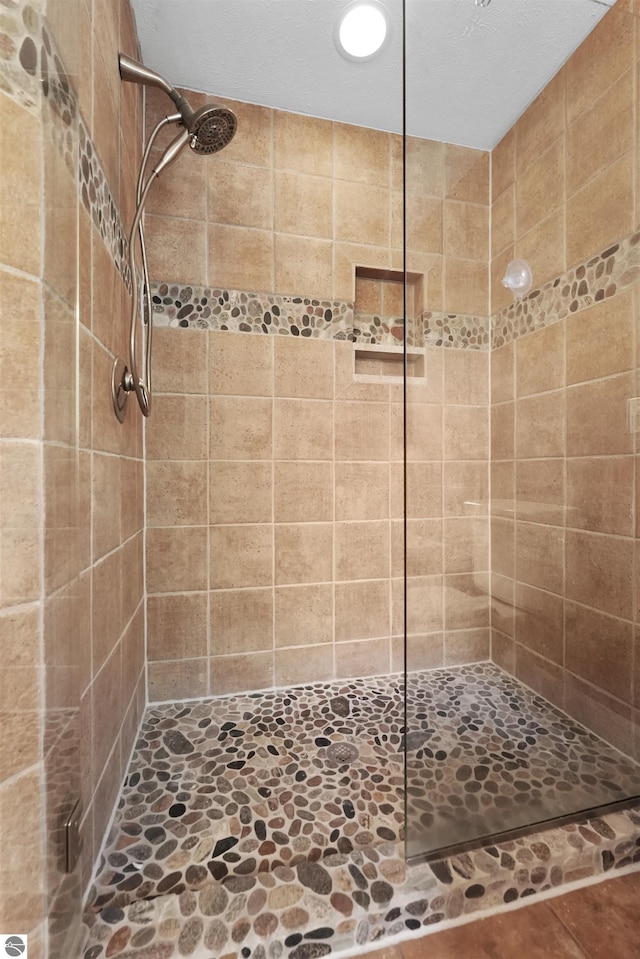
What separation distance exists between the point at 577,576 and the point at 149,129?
181 cm

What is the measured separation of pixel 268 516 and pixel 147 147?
3.43 ft

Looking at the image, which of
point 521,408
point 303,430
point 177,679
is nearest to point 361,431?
point 303,430

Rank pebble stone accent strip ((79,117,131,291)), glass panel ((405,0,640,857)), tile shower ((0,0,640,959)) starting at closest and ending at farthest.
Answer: tile shower ((0,0,640,959)) < pebble stone accent strip ((79,117,131,291)) < glass panel ((405,0,640,857))

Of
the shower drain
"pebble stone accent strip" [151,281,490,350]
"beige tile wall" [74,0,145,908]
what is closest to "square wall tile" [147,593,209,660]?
"beige tile wall" [74,0,145,908]

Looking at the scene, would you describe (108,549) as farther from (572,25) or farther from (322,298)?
A: (572,25)

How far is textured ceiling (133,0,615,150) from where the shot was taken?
91cm

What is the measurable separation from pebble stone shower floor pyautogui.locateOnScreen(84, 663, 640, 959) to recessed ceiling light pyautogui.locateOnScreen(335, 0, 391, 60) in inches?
66.5

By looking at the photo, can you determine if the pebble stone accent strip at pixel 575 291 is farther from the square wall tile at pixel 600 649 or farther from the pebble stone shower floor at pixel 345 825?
the pebble stone shower floor at pixel 345 825

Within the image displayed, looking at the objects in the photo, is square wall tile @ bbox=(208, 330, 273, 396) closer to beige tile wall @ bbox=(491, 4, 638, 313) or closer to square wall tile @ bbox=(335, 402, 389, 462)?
square wall tile @ bbox=(335, 402, 389, 462)

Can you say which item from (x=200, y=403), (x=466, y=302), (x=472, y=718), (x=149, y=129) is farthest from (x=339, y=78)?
(x=472, y=718)

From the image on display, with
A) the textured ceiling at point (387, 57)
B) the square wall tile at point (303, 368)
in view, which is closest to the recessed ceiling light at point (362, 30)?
the textured ceiling at point (387, 57)

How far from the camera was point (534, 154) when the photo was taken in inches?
38.0

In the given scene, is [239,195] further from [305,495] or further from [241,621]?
[241,621]

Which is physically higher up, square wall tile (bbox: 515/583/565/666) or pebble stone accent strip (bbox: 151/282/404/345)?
pebble stone accent strip (bbox: 151/282/404/345)
